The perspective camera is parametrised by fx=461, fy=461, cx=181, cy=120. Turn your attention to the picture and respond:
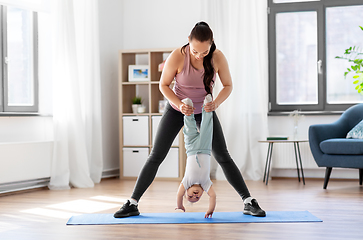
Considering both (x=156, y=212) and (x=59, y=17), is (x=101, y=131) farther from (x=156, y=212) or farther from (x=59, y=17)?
(x=156, y=212)

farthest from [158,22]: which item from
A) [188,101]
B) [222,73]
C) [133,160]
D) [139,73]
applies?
[188,101]

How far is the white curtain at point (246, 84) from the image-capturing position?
514cm

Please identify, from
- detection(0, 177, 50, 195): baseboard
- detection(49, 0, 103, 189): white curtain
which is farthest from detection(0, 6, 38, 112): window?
detection(0, 177, 50, 195): baseboard

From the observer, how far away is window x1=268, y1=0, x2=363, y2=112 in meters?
5.20

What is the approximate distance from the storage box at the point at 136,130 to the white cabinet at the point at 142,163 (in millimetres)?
81

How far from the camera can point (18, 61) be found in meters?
4.55

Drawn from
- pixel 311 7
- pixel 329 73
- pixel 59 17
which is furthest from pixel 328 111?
pixel 59 17

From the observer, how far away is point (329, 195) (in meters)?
3.84

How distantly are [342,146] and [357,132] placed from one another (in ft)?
1.15

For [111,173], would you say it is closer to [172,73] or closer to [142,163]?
[142,163]

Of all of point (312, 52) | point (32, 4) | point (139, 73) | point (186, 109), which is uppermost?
point (32, 4)

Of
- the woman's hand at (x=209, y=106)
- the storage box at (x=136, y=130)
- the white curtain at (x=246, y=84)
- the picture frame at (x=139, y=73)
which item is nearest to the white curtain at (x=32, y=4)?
the picture frame at (x=139, y=73)

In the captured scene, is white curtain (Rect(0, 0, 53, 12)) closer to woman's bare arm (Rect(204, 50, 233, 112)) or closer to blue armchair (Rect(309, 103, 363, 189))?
woman's bare arm (Rect(204, 50, 233, 112))

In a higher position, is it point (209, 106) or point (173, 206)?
point (209, 106)
